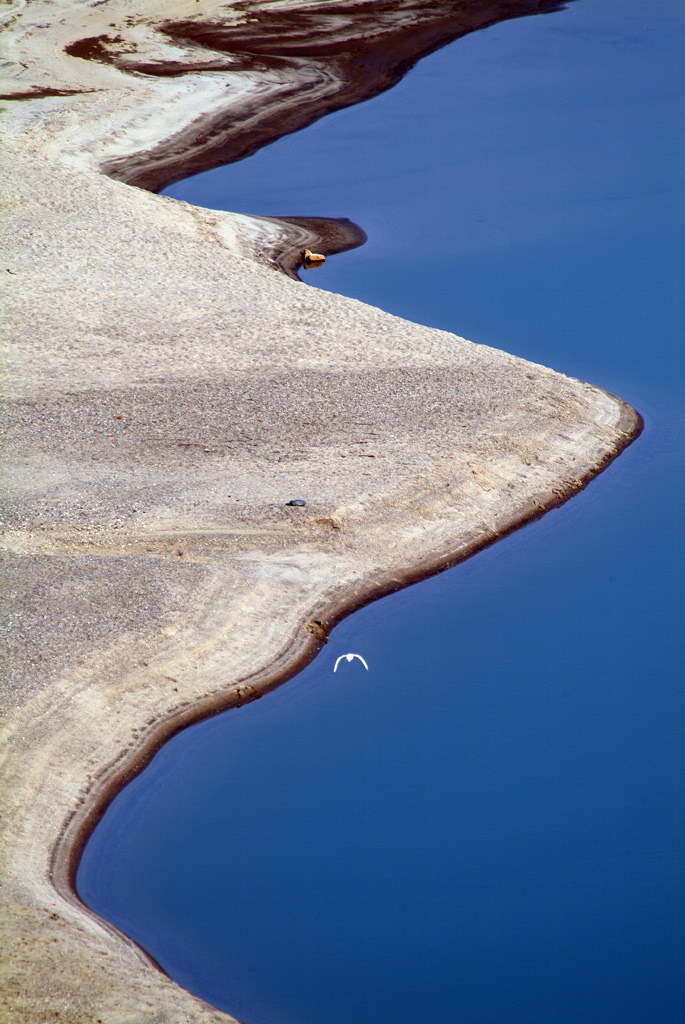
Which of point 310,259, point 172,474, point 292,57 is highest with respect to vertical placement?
point 292,57

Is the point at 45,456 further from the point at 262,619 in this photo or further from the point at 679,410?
the point at 679,410

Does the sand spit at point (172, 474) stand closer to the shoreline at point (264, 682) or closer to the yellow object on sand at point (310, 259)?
the shoreline at point (264, 682)

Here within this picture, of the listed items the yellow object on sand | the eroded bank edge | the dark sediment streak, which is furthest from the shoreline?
the dark sediment streak

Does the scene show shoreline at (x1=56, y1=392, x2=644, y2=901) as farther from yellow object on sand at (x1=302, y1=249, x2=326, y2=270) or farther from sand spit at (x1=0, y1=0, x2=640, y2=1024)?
yellow object on sand at (x1=302, y1=249, x2=326, y2=270)

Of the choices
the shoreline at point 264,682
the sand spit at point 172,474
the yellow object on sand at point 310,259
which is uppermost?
the yellow object on sand at point 310,259

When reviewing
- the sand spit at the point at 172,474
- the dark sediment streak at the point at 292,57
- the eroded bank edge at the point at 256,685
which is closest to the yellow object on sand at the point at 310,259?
the sand spit at the point at 172,474

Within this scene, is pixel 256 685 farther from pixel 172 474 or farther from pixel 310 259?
pixel 310 259

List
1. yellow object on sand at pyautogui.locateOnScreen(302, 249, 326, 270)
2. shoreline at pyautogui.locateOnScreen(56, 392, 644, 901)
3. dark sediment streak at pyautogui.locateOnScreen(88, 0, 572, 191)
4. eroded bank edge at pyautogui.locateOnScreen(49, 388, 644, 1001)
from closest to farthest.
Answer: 1. eroded bank edge at pyautogui.locateOnScreen(49, 388, 644, 1001)
2. shoreline at pyautogui.locateOnScreen(56, 392, 644, 901)
3. yellow object on sand at pyautogui.locateOnScreen(302, 249, 326, 270)
4. dark sediment streak at pyautogui.locateOnScreen(88, 0, 572, 191)

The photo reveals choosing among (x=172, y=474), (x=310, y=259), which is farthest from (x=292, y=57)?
(x=172, y=474)
